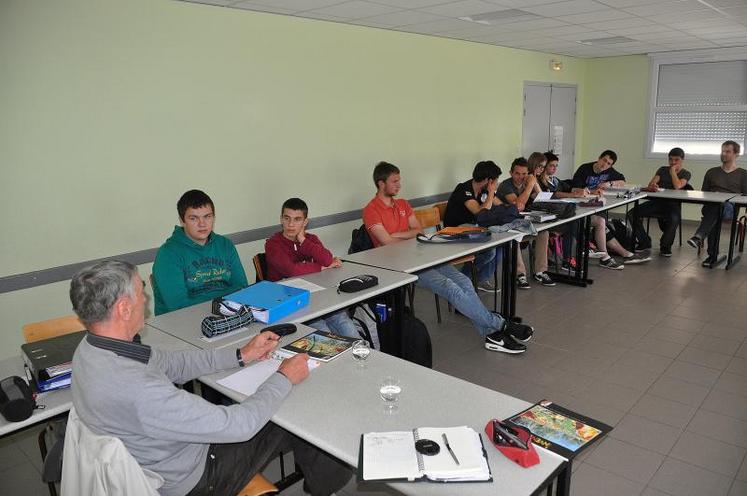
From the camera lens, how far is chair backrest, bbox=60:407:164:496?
57.0 inches

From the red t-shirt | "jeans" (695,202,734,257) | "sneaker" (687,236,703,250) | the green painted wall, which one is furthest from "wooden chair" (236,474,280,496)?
"sneaker" (687,236,703,250)

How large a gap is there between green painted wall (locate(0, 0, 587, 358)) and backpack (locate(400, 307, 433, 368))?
6.31ft

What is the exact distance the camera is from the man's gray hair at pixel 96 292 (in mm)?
1543

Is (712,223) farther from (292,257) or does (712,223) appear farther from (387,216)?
(292,257)

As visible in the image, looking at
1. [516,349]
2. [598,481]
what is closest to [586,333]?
[516,349]

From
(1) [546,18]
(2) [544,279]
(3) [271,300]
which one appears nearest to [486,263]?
(2) [544,279]

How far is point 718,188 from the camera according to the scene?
680 centimetres

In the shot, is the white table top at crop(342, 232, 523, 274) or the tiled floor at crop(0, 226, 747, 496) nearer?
the tiled floor at crop(0, 226, 747, 496)

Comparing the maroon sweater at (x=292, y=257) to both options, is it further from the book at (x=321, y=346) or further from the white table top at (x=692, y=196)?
the white table top at (x=692, y=196)

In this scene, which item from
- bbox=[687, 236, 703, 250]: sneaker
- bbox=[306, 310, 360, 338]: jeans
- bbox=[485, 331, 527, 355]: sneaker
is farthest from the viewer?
bbox=[687, 236, 703, 250]: sneaker

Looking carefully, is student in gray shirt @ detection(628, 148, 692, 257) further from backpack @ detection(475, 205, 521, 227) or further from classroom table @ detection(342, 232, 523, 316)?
classroom table @ detection(342, 232, 523, 316)

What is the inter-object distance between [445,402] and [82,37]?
10.9 ft

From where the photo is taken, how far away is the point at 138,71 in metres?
3.82

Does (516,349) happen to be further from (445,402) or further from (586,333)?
(445,402)
